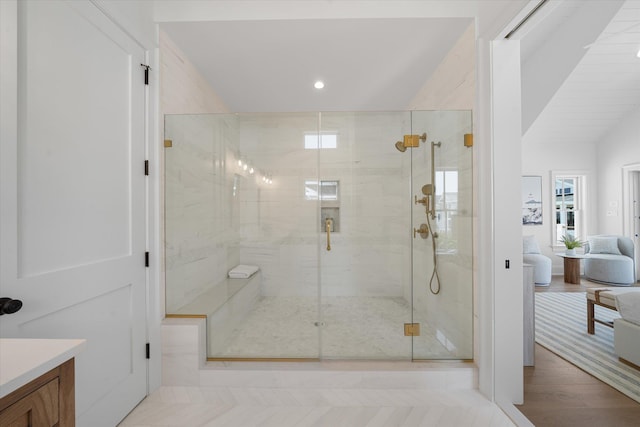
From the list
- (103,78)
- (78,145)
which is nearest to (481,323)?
(78,145)

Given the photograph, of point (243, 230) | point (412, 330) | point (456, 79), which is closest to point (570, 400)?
point (412, 330)

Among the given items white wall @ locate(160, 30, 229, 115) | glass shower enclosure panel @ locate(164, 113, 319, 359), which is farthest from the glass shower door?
→ white wall @ locate(160, 30, 229, 115)

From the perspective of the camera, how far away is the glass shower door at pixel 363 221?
236 centimetres

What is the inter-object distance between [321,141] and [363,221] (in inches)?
28.6

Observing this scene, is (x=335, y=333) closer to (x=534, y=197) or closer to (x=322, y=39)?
(x=322, y=39)

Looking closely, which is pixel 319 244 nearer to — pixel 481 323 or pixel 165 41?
pixel 481 323

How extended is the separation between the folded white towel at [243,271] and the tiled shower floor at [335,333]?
298 mm

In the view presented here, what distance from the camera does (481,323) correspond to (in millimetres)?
1967

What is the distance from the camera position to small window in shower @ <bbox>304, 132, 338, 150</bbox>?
2400 mm

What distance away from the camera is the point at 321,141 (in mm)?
2406

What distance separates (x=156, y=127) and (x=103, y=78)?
1.51ft

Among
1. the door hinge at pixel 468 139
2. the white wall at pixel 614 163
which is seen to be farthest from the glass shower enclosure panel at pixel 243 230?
the white wall at pixel 614 163

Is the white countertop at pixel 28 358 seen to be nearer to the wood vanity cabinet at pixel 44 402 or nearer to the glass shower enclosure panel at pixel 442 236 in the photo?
the wood vanity cabinet at pixel 44 402

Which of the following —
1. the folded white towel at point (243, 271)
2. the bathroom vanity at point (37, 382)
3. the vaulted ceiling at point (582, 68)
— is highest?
the vaulted ceiling at point (582, 68)
